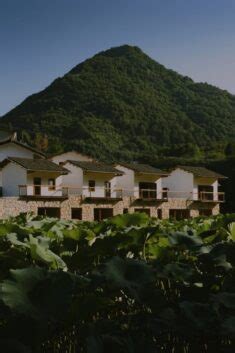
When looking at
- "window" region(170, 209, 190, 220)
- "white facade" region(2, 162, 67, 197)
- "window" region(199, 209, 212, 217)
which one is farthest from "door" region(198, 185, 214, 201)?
"white facade" region(2, 162, 67, 197)

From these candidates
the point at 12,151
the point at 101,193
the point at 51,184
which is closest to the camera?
the point at 51,184

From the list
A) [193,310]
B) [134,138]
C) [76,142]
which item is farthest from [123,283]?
[134,138]

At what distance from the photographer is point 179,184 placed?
4888 centimetres

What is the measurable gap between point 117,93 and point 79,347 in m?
112

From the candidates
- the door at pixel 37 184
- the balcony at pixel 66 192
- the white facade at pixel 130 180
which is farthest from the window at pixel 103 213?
the door at pixel 37 184

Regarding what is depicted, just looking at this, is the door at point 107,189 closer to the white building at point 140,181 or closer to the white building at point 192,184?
the white building at point 140,181

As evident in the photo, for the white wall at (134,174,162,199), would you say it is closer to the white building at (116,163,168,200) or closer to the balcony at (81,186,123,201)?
the white building at (116,163,168,200)

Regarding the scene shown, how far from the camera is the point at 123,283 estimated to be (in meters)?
3.70

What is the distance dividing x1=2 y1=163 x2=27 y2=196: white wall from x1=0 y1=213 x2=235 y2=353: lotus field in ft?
105

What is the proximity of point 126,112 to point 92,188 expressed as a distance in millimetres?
67174

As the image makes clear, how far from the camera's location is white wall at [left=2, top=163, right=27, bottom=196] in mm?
37375

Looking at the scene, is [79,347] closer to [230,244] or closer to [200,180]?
[230,244]

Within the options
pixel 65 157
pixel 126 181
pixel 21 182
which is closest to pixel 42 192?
pixel 21 182

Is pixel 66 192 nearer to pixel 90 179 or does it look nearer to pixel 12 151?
pixel 90 179
